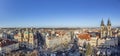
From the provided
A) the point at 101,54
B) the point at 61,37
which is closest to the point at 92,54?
the point at 101,54

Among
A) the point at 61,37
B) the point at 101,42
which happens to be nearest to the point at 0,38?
the point at 61,37

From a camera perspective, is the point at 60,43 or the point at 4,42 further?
the point at 60,43

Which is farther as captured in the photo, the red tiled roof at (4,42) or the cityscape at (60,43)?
the red tiled roof at (4,42)

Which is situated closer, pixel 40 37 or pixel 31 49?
pixel 31 49

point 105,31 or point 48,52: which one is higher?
point 105,31

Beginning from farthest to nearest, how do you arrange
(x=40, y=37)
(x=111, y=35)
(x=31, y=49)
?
(x=111, y=35) < (x=40, y=37) < (x=31, y=49)

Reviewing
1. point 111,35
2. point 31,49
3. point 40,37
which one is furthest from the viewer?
point 111,35

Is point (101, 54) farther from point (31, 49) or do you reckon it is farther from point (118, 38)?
point (31, 49)

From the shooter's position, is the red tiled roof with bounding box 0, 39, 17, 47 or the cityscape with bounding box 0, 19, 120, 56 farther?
the red tiled roof with bounding box 0, 39, 17, 47

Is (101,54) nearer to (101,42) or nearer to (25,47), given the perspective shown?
(101,42)
